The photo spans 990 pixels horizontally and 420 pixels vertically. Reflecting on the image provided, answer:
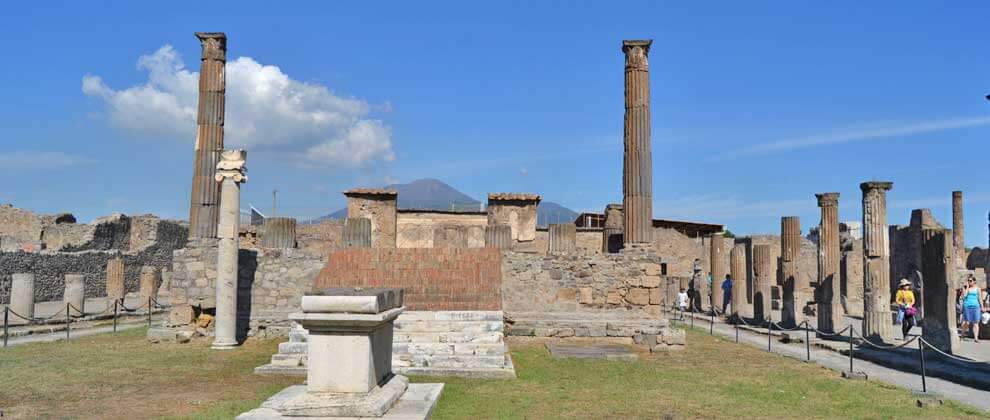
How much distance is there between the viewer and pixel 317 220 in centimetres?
3403

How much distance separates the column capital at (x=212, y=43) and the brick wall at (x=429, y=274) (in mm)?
5154

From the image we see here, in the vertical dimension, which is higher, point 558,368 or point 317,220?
point 317,220

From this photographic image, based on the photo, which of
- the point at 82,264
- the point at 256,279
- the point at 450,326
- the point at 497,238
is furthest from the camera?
the point at 82,264

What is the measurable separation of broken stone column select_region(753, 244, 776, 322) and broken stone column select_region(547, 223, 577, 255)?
904 cm

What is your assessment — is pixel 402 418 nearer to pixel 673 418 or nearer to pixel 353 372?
pixel 353 372

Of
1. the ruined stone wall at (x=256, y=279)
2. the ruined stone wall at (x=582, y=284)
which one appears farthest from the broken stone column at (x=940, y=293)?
the ruined stone wall at (x=256, y=279)

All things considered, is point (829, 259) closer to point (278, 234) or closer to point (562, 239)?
point (562, 239)

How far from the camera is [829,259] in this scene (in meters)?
20.9

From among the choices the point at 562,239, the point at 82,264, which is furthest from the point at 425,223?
the point at 82,264

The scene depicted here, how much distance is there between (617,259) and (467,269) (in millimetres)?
3231

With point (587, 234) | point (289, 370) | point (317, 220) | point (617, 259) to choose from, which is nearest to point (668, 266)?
point (587, 234)

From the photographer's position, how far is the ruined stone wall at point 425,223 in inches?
1098

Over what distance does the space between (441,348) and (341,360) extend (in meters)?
4.70

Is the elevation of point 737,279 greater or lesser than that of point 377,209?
lesser
